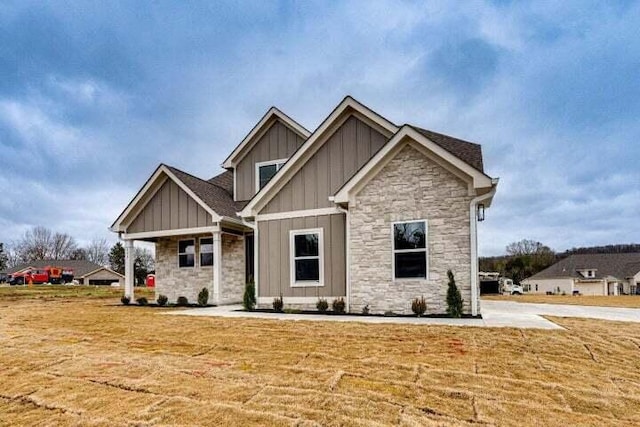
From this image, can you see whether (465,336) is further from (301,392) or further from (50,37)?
(50,37)

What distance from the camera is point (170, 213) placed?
14.7 metres

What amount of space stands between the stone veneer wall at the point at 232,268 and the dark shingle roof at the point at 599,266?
49.9 metres

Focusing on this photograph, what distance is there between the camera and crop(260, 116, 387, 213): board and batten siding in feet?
39.4

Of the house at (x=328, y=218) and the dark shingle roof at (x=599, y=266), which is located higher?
the house at (x=328, y=218)

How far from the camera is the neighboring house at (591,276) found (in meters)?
50.6

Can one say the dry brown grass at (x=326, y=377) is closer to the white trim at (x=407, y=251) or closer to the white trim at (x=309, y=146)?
the white trim at (x=407, y=251)

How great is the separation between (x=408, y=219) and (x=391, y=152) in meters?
1.79

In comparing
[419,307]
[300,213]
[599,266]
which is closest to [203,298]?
[300,213]

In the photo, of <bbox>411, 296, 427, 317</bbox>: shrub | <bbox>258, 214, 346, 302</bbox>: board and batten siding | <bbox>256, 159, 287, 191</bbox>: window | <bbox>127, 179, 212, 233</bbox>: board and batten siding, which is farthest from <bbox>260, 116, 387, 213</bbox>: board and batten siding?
<bbox>411, 296, 427, 317</bbox>: shrub

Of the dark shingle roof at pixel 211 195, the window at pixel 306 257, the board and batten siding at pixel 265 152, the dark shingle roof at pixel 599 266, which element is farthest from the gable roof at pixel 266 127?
the dark shingle roof at pixel 599 266

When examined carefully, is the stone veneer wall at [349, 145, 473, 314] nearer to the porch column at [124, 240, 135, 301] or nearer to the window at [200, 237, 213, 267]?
the window at [200, 237, 213, 267]

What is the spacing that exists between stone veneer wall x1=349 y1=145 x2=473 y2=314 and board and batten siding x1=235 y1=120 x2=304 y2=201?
17.7 feet

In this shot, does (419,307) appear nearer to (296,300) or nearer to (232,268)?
(296,300)

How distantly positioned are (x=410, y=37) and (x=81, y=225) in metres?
73.1
